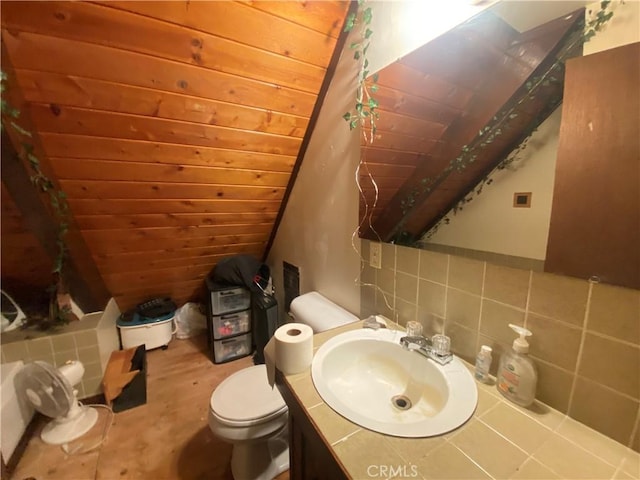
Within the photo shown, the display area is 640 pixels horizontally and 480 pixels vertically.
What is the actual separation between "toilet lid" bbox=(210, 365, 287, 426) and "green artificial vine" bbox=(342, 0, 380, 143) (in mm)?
1203

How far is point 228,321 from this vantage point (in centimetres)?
209

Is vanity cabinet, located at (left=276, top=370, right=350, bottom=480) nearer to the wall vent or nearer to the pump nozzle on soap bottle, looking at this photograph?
the pump nozzle on soap bottle

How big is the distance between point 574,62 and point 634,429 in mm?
738

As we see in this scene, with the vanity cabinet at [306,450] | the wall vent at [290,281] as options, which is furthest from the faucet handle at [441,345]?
the wall vent at [290,281]

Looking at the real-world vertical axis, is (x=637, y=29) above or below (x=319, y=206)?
above

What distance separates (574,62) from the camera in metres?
0.54

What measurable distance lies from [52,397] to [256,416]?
3.99ft

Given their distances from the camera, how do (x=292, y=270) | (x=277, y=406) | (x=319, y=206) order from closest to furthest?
(x=277, y=406), (x=319, y=206), (x=292, y=270)

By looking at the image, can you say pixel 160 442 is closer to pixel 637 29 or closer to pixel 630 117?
pixel 630 117

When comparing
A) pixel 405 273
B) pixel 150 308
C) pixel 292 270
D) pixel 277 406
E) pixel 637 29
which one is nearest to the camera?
pixel 637 29

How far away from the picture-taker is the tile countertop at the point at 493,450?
471 mm

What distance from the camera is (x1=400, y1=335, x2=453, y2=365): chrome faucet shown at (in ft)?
2.47

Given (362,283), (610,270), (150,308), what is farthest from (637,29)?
(150,308)

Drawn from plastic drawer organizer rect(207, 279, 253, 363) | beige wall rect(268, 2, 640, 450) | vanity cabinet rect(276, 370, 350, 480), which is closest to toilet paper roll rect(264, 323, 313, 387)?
vanity cabinet rect(276, 370, 350, 480)
